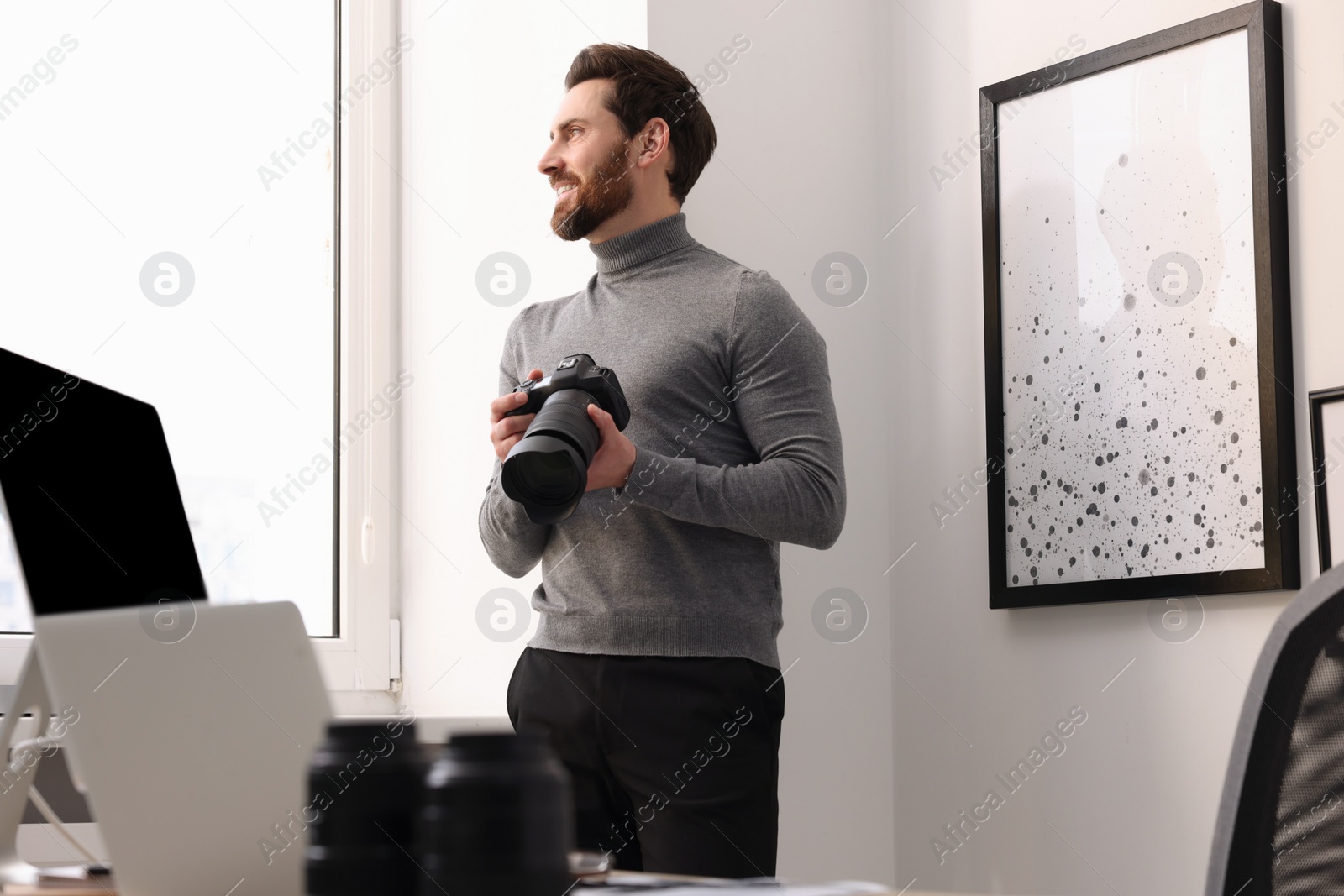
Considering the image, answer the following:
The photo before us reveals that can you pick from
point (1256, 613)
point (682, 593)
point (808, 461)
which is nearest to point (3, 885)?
point (682, 593)

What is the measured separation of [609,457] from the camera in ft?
4.10

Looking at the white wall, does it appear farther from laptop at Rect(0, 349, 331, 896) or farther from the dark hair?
laptop at Rect(0, 349, 331, 896)

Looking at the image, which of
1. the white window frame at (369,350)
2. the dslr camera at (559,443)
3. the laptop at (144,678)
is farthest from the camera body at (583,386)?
the white window frame at (369,350)

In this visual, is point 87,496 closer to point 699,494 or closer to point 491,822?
point 491,822

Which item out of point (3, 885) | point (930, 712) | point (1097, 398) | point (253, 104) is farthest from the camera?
point (253, 104)

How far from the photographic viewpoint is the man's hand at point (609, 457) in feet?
4.00

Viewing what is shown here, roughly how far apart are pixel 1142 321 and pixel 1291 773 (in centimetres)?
122

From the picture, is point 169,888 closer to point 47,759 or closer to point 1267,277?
point 47,759

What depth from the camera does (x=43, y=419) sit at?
2.56ft

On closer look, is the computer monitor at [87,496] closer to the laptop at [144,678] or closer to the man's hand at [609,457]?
the laptop at [144,678]

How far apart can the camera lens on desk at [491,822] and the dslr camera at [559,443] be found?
0.68 m

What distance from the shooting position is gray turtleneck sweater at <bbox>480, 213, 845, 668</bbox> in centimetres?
138

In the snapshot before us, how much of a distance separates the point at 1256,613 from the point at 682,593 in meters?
0.76

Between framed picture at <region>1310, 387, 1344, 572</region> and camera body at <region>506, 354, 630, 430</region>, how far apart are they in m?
0.88
